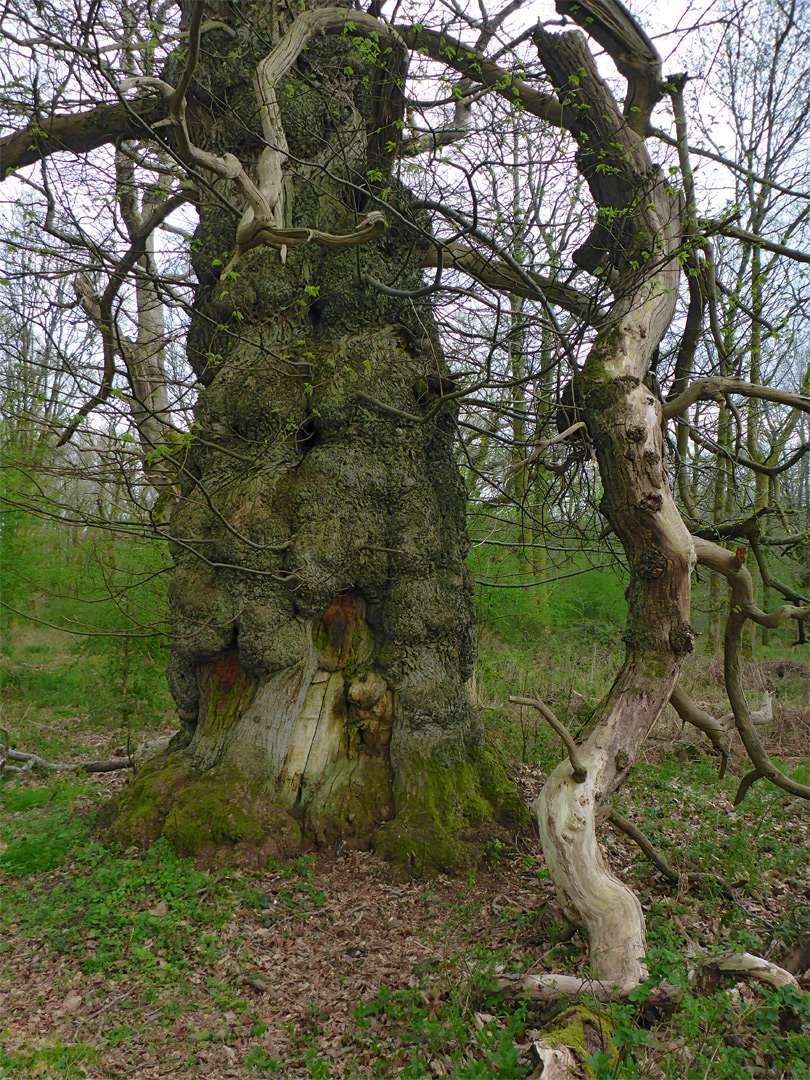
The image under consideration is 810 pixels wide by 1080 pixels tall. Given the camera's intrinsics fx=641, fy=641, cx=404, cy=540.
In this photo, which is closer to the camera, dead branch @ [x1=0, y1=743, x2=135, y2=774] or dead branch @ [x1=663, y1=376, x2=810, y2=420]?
dead branch @ [x1=663, y1=376, x2=810, y2=420]

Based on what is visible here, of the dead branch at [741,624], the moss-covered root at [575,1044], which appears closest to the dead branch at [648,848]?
the dead branch at [741,624]

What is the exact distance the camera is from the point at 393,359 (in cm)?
516

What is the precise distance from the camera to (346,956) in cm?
356

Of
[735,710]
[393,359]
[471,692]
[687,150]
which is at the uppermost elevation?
[687,150]

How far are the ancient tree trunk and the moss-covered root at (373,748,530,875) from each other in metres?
0.01

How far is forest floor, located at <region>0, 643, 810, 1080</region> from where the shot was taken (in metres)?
2.64

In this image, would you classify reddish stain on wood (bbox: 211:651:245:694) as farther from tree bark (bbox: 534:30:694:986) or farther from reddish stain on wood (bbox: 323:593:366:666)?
tree bark (bbox: 534:30:694:986)

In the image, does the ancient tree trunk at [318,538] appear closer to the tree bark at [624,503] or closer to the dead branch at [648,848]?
the dead branch at [648,848]

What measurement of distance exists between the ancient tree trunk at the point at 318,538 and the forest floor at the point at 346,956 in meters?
0.35

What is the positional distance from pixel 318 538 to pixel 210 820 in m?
2.06

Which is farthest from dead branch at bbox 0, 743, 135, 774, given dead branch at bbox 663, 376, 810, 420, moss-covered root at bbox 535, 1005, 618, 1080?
dead branch at bbox 663, 376, 810, 420

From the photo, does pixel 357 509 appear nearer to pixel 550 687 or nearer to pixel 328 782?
pixel 328 782

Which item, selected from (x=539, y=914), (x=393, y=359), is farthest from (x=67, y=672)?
(x=539, y=914)

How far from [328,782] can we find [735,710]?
284 cm
